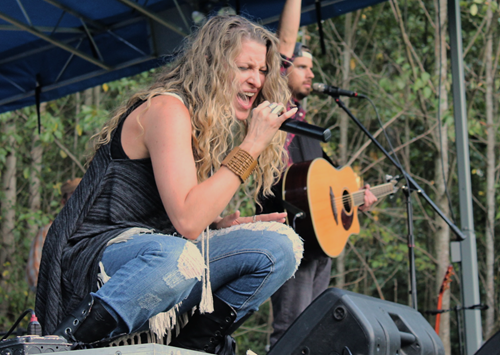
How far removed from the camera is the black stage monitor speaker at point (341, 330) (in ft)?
4.97

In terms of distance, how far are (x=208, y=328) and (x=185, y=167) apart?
53 cm

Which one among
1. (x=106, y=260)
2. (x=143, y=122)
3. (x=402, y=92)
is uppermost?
(x=402, y=92)

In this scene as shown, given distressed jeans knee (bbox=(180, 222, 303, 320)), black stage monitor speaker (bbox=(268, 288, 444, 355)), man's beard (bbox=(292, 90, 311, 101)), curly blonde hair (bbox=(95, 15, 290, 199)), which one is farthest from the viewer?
man's beard (bbox=(292, 90, 311, 101))

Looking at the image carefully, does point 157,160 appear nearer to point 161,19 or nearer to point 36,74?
point 161,19

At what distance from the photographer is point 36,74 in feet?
13.0

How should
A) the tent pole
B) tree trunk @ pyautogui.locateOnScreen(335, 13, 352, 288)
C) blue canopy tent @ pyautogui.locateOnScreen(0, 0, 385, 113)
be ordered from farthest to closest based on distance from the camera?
tree trunk @ pyautogui.locateOnScreen(335, 13, 352, 288) < blue canopy tent @ pyautogui.locateOnScreen(0, 0, 385, 113) < the tent pole

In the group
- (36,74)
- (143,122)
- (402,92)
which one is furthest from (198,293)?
(402,92)

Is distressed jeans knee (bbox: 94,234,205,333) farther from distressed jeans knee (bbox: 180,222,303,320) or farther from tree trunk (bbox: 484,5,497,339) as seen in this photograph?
tree trunk (bbox: 484,5,497,339)

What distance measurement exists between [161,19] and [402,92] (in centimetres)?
432

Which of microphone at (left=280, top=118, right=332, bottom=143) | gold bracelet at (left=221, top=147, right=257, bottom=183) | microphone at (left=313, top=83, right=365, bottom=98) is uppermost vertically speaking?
microphone at (left=313, top=83, right=365, bottom=98)

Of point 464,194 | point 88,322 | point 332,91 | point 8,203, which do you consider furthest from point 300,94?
point 8,203

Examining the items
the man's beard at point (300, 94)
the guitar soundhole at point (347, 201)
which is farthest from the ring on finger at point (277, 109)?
the guitar soundhole at point (347, 201)

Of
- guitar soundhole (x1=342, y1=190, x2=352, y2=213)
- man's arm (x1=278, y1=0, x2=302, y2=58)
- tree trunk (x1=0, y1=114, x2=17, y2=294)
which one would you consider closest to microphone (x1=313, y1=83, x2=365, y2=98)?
man's arm (x1=278, y1=0, x2=302, y2=58)

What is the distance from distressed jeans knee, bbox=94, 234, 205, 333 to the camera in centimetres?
162
